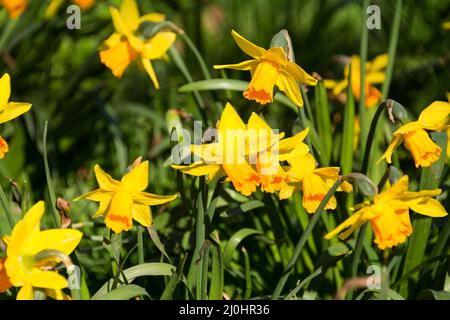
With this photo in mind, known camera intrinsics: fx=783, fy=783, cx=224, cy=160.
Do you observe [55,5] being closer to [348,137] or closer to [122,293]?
[348,137]

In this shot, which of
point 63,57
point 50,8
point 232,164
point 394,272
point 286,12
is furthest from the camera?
point 286,12

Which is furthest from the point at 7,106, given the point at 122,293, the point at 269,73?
the point at 269,73

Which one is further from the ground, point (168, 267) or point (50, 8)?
point (50, 8)

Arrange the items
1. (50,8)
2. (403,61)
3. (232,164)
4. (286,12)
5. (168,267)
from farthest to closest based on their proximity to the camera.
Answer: (286,12) < (403,61) < (50,8) < (168,267) < (232,164)

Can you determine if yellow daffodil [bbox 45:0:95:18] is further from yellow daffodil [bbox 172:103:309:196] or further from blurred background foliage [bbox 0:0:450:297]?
yellow daffodil [bbox 172:103:309:196]

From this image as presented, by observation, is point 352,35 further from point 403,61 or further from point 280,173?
point 280,173

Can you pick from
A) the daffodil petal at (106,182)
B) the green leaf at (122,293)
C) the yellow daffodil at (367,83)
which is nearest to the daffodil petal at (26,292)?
the green leaf at (122,293)

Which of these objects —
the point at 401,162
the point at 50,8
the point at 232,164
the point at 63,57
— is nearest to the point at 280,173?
the point at 232,164
